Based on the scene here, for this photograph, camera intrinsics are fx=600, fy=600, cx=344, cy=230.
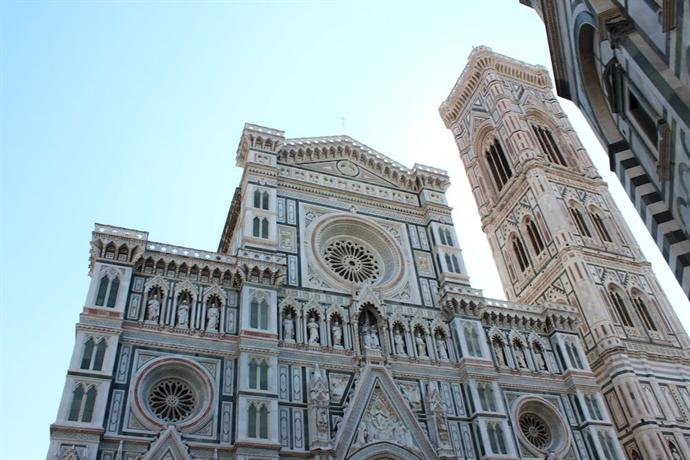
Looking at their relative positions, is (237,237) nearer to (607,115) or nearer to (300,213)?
(300,213)

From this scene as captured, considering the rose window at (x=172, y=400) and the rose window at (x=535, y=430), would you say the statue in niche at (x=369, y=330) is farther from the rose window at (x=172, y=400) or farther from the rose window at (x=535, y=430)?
the rose window at (x=172, y=400)

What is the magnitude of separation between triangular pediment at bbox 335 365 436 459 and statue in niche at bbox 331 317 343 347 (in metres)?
1.24

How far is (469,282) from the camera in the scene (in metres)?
22.2

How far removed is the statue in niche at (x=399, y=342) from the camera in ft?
63.1

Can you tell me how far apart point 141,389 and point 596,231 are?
22344 mm

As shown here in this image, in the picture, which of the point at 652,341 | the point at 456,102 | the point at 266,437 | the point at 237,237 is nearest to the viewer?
the point at 266,437

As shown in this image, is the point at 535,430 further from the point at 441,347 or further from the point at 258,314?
the point at 258,314

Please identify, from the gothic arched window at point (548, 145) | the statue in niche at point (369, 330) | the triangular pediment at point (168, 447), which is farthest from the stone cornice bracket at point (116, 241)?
the gothic arched window at point (548, 145)

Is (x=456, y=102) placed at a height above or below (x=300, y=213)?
above

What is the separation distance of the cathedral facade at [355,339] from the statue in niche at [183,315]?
36 mm

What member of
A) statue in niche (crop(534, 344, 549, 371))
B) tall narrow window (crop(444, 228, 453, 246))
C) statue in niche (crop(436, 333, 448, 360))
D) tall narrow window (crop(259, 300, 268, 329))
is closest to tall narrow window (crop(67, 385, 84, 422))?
tall narrow window (crop(259, 300, 268, 329))

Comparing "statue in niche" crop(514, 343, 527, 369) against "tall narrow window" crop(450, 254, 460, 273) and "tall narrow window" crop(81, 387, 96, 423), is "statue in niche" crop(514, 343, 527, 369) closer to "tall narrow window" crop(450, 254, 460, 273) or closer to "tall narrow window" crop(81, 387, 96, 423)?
"tall narrow window" crop(450, 254, 460, 273)

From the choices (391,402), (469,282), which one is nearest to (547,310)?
(469,282)

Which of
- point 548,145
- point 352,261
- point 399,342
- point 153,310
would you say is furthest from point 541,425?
point 548,145
